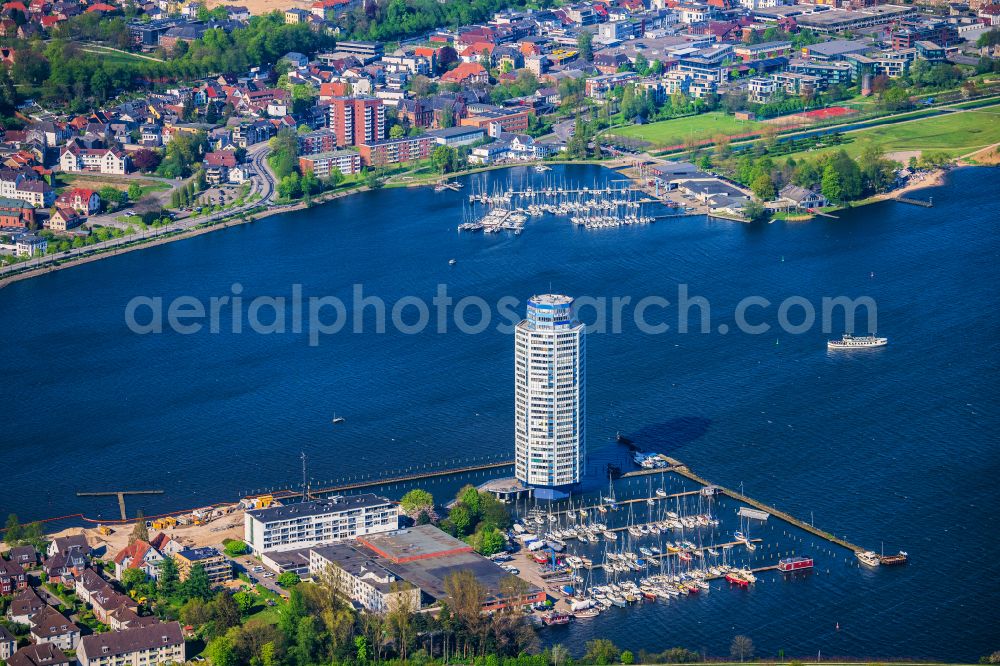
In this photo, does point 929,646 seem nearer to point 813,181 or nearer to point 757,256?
point 757,256

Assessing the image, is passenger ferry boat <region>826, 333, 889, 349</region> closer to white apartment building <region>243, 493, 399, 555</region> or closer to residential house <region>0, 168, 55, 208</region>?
white apartment building <region>243, 493, 399, 555</region>

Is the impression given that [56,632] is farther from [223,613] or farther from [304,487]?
[304,487]

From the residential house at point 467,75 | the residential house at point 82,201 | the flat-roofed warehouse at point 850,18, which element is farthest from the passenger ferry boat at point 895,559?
the flat-roofed warehouse at point 850,18

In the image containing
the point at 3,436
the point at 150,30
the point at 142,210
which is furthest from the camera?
the point at 150,30

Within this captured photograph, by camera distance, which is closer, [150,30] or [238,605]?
[238,605]

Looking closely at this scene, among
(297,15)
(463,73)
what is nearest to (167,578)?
(463,73)

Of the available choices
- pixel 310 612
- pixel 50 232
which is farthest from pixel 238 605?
pixel 50 232
